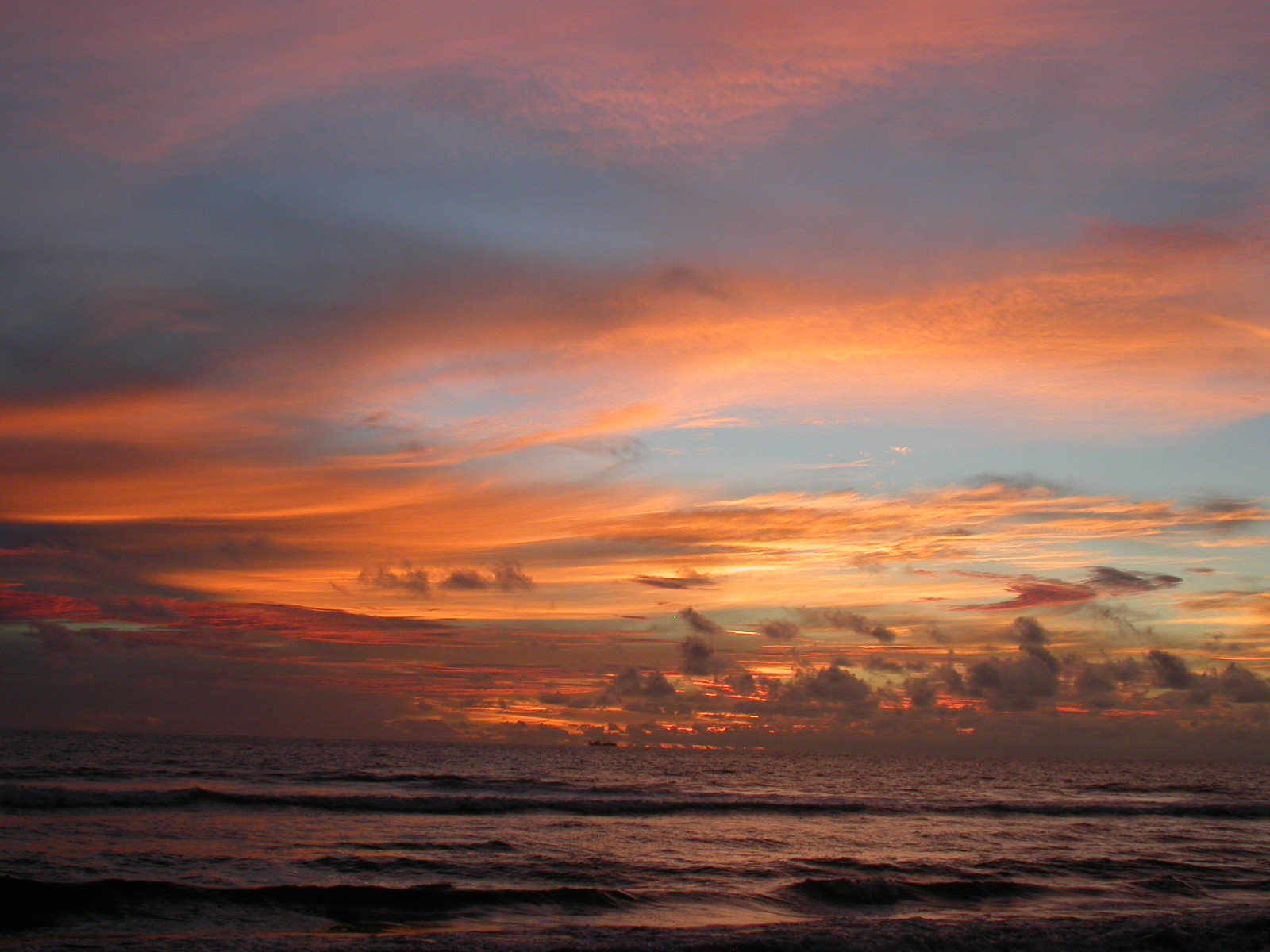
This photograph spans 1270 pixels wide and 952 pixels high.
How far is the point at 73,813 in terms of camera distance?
37.0m

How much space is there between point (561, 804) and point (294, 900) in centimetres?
3051

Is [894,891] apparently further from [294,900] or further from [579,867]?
[294,900]

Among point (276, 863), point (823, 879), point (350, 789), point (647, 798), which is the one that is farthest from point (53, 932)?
point (647, 798)

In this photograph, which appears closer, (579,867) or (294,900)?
(294,900)

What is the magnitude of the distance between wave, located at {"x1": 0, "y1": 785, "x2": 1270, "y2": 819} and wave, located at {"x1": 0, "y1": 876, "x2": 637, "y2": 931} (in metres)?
21.6

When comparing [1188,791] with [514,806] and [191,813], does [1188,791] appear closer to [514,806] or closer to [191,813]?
[514,806]

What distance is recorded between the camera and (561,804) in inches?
2013

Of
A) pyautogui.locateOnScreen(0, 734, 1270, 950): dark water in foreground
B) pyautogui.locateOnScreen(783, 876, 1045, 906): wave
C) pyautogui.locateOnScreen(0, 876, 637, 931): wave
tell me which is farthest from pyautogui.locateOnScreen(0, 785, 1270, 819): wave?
pyautogui.locateOnScreen(783, 876, 1045, 906): wave

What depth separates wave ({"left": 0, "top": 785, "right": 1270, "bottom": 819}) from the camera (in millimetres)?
42906

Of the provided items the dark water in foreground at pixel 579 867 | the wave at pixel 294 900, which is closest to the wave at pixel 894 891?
the dark water in foreground at pixel 579 867

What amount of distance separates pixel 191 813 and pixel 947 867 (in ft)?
107

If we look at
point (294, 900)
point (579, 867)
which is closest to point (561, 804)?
point (579, 867)

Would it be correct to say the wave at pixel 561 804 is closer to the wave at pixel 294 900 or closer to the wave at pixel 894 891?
the wave at pixel 294 900

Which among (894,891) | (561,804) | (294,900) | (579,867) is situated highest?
(294,900)
